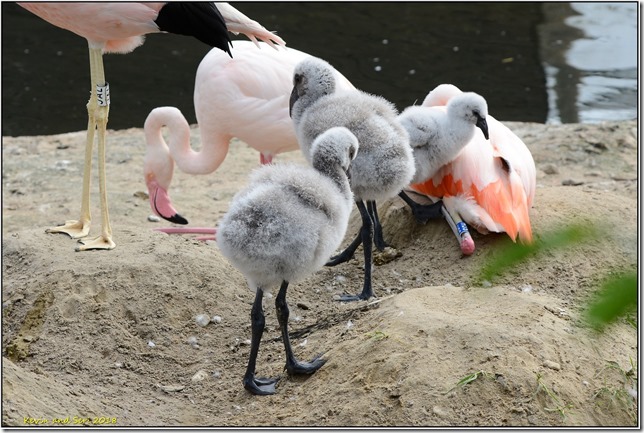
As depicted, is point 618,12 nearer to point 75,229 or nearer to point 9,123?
point 9,123

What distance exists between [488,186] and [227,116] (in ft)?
6.42

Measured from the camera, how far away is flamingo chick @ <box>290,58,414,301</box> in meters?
4.02

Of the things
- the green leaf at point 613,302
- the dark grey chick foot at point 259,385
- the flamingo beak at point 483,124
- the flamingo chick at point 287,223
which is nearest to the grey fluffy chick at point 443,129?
the flamingo beak at point 483,124

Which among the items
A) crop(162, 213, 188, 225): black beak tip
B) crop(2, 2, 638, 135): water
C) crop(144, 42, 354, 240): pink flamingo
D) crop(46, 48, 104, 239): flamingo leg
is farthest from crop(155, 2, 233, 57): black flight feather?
crop(2, 2, 638, 135): water

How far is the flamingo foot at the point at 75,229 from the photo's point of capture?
15.8ft

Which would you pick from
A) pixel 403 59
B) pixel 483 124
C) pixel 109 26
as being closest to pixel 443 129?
pixel 483 124

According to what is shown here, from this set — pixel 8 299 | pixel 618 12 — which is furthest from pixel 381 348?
pixel 618 12

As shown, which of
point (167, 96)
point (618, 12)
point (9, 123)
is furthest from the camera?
point (618, 12)

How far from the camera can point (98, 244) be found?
4.62m

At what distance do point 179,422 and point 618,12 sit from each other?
10.2 meters

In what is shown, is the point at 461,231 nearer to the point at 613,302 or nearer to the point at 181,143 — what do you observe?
the point at 181,143

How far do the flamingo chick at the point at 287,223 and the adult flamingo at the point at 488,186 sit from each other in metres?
1.24

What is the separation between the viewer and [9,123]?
351 inches

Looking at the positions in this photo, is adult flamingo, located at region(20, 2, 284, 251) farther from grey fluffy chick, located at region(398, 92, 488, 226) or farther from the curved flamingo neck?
grey fluffy chick, located at region(398, 92, 488, 226)
